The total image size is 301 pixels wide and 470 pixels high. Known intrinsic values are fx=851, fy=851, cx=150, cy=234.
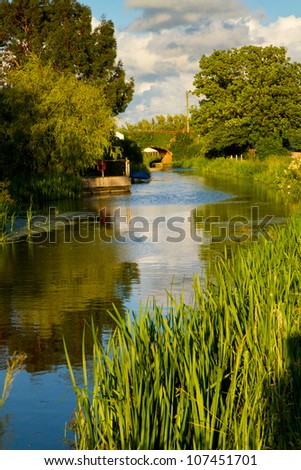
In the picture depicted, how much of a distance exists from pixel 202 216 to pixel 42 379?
19.5m

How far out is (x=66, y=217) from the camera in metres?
27.8

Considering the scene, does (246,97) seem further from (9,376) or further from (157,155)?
(9,376)

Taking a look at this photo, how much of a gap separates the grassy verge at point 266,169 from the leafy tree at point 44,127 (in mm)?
8734

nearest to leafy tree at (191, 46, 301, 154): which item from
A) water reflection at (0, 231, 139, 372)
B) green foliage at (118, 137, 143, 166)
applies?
green foliage at (118, 137, 143, 166)

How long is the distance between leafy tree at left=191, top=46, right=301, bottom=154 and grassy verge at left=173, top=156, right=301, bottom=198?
2398 millimetres

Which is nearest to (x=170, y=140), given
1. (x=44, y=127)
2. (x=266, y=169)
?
(x=266, y=169)

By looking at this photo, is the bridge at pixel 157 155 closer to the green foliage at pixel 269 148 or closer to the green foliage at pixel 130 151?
the green foliage at pixel 130 151

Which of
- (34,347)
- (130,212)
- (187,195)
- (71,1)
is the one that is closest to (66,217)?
(130,212)

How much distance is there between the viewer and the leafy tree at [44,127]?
117 feet

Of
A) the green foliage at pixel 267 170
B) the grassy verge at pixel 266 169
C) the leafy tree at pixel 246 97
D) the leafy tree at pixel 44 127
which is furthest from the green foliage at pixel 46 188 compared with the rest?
the leafy tree at pixel 246 97

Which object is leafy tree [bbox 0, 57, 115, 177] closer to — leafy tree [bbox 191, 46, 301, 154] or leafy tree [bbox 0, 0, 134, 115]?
leafy tree [bbox 191, 46, 301, 154]

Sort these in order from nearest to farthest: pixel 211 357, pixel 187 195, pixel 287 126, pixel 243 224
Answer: pixel 211 357 → pixel 243 224 → pixel 187 195 → pixel 287 126

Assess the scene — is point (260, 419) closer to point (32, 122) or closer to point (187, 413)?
point (187, 413)

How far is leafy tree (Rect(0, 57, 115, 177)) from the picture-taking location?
35531mm
